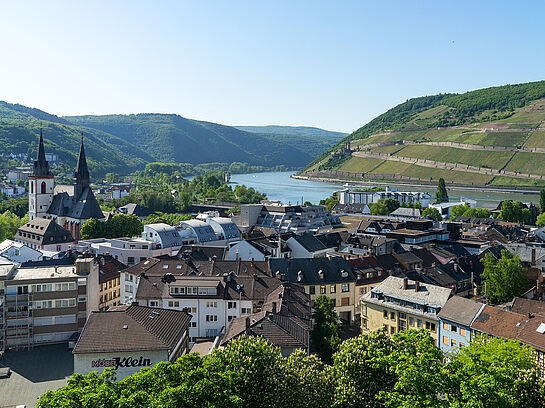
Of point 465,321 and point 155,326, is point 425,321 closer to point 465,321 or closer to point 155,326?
point 465,321

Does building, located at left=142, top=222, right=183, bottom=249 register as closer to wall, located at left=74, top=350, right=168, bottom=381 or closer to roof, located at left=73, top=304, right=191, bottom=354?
roof, located at left=73, top=304, right=191, bottom=354

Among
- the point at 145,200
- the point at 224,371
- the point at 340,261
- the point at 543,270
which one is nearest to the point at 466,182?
the point at 145,200

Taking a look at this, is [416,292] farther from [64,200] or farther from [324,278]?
[64,200]

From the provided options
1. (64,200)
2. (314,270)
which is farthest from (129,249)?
(64,200)

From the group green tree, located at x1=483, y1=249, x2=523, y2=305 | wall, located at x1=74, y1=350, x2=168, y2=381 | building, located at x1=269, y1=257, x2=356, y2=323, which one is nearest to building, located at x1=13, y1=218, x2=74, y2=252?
building, located at x1=269, y1=257, x2=356, y2=323

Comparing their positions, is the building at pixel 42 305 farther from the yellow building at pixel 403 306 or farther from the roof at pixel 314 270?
the yellow building at pixel 403 306

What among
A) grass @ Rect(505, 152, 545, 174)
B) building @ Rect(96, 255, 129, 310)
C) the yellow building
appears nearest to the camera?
the yellow building
